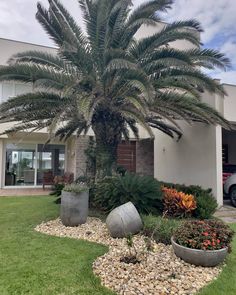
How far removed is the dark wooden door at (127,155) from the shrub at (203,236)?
13953 millimetres

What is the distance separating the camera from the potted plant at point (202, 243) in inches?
203

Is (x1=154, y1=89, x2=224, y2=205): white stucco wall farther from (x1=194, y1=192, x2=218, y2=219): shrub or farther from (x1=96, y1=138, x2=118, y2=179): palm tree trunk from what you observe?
(x1=96, y1=138, x2=118, y2=179): palm tree trunk

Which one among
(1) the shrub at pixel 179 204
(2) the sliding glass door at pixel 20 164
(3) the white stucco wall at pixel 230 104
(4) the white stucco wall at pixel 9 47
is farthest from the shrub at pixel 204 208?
(4) the white stucco wall at pixel 9 47

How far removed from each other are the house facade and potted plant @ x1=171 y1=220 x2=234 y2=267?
269 inches

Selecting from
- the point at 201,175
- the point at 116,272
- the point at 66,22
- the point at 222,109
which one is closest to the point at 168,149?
the point at 201,175

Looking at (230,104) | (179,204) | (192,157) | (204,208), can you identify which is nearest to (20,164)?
(192,157)

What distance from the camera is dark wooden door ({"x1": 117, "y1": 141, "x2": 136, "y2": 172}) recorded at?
19.8 metres

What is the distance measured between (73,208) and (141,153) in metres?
12.9

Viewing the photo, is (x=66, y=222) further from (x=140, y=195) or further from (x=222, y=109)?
(x=222, y=109)

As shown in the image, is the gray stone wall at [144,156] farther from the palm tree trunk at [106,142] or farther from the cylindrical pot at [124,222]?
the cylindrical pot at [124,222]

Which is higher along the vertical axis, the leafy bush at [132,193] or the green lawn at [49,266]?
the leafy bush at [132,193]

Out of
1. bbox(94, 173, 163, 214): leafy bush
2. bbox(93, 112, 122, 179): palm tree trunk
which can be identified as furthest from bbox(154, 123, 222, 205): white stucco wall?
bbox(93, 112, 122, 179): palm tree trunk

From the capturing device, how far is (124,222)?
6.85 m

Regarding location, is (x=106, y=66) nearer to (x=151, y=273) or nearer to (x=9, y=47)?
(x=151, y=273)
